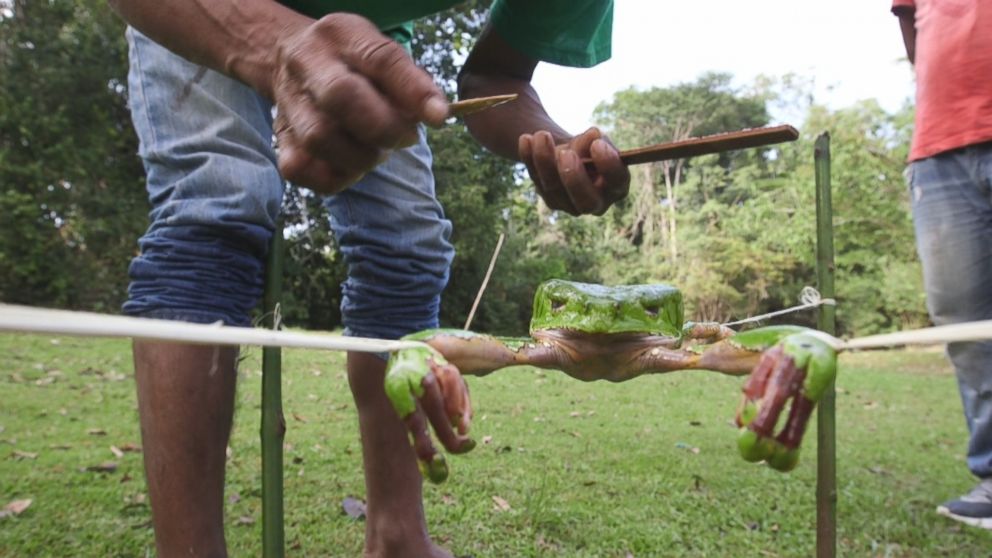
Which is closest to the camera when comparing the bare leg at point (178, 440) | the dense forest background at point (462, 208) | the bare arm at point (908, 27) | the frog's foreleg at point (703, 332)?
the frog's foreleg at point (703, 332)

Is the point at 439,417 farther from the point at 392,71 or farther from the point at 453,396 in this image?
the point at 392,71

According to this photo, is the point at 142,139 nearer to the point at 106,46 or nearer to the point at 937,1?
the point at 937,1

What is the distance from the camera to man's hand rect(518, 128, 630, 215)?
1000 mm

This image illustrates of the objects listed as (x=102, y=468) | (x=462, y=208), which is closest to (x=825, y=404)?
(x=102, y=468)

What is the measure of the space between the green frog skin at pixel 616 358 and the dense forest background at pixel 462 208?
5613 millimetres

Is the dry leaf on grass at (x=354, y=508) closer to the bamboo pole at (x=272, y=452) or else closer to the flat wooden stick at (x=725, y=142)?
the bamboo pole at (x=272, y=452)

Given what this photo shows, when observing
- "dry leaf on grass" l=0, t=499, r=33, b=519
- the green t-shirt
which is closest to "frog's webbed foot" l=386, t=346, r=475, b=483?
the green t-shirt

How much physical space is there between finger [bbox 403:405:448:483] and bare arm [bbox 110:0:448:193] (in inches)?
11.3

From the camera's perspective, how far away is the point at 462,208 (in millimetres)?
6617

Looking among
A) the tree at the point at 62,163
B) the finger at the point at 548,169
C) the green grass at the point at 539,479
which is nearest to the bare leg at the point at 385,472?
the green grass at the point at 539,479

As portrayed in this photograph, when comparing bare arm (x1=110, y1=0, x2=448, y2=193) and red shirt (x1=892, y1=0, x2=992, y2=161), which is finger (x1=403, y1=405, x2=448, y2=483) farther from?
red shirt (x1=892, y1=0, x2=992, y2=161)

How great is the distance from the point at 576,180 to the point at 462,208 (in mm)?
5634

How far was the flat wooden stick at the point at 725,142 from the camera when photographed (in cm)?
75

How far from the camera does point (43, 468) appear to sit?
7.10ft
